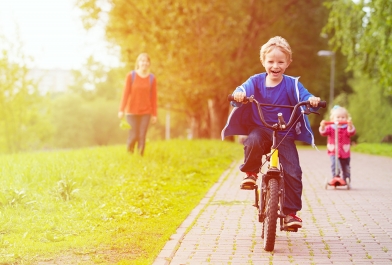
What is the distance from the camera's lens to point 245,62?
30203 millimetres

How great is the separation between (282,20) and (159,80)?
735cm

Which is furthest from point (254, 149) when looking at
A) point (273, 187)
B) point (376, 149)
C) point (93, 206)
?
point (376, 149)

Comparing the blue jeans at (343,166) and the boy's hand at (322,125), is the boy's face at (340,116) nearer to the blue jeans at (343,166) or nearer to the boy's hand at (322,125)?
the boy's hand at (322,125)

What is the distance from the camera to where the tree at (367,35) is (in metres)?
21.2

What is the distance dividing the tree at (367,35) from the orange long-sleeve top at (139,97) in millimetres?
9466

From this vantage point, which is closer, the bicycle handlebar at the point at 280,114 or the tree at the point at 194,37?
the bicycle handlebar at the point at 280,114

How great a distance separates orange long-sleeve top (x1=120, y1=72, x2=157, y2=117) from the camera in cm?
1352

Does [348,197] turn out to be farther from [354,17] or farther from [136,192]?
[354,17]

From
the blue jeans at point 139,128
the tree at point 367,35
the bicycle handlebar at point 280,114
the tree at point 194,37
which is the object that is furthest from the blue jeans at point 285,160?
the tree at point 194,37

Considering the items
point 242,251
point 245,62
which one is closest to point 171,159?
point 242,251

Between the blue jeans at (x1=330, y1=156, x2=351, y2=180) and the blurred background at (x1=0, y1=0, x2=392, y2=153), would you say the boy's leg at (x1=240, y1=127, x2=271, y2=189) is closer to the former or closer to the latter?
the blue jeans at (x1=330, y1=156, x2=351, y2=180)

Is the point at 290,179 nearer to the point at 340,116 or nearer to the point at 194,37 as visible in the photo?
the point at 340,116

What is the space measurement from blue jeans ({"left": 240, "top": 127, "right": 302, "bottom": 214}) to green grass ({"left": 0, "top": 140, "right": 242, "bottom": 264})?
3.46 feet

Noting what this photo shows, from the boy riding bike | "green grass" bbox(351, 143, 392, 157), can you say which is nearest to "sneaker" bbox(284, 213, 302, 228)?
the boy riding bike
